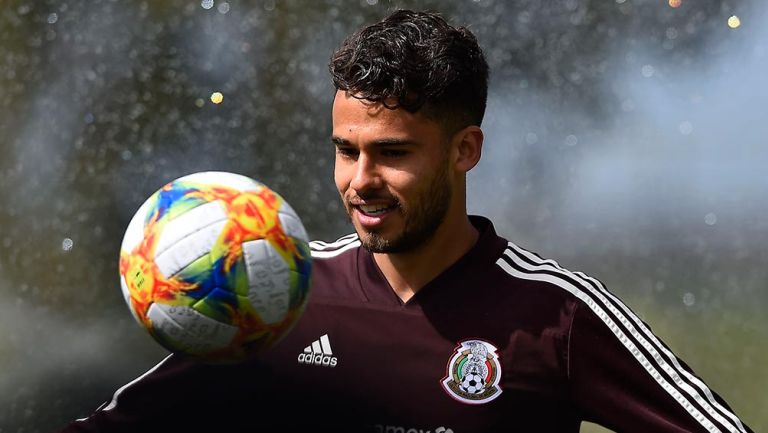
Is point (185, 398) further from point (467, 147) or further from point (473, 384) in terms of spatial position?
point (467, 147)

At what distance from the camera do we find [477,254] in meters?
2.89

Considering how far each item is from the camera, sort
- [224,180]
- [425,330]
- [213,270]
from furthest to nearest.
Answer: [425,330]
[224,180]
[213,270]

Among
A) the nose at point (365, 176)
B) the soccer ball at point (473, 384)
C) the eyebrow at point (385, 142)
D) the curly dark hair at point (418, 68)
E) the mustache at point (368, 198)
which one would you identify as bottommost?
the soccer ball at point (473, 384)

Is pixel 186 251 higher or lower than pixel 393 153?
lower

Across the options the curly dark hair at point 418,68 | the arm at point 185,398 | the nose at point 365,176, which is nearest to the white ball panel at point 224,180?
the nose at point 365,176

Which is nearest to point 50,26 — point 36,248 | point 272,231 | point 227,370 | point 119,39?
point 119,39

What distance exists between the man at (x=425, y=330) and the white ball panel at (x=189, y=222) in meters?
0.40

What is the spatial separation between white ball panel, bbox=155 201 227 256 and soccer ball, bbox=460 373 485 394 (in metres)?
0.80

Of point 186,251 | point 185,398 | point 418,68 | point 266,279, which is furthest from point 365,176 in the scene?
point 185,398

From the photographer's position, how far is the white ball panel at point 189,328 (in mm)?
2316

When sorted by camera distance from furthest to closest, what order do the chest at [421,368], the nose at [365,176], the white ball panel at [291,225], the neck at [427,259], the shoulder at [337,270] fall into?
the shoulder at [337,270] < the neck at [427,259] < the chest at [421,368] < the nose at [365,176] < the white ball panel at [291,225]

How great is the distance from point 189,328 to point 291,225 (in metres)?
0.33

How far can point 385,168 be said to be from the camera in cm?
264

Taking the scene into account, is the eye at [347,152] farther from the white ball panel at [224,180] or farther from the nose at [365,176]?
the white ball panel at [224,180]
